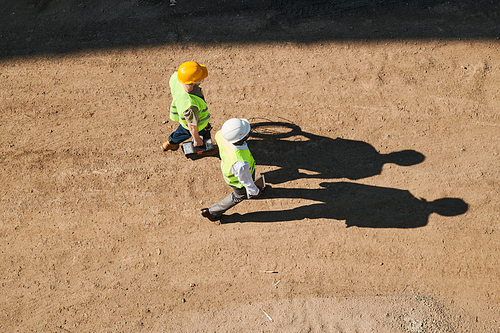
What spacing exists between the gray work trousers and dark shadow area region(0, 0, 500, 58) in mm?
3990

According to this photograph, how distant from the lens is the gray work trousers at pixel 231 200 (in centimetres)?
488

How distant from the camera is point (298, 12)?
7246mm

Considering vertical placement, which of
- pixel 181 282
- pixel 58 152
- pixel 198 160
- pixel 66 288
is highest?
pixel 198 160

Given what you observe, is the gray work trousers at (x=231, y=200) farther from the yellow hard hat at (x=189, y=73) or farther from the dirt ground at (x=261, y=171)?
the yellow hard hat at (x=189, y=73)

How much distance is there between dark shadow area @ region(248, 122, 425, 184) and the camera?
6.09 metres

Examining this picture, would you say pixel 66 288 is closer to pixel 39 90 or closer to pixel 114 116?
pixel 114 116

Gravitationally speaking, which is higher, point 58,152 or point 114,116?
point 114,116

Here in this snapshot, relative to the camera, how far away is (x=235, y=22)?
7254mm

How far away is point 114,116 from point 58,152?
1.34m

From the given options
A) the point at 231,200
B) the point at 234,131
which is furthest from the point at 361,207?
the point at 234,131

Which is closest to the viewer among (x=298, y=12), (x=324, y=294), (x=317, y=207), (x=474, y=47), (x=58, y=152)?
(x=324, y=294)

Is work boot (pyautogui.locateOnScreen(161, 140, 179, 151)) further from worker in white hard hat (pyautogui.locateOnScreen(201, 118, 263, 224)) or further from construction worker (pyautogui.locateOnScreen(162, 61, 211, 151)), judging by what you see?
worker in white hard hat (pyautogui.locateOnScreen(201, 118, 263, 224))

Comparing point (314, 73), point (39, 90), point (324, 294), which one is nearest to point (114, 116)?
point (39, 90)

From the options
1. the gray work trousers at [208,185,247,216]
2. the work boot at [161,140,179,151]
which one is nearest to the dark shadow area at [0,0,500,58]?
the work boot at [161,140,179,151]
